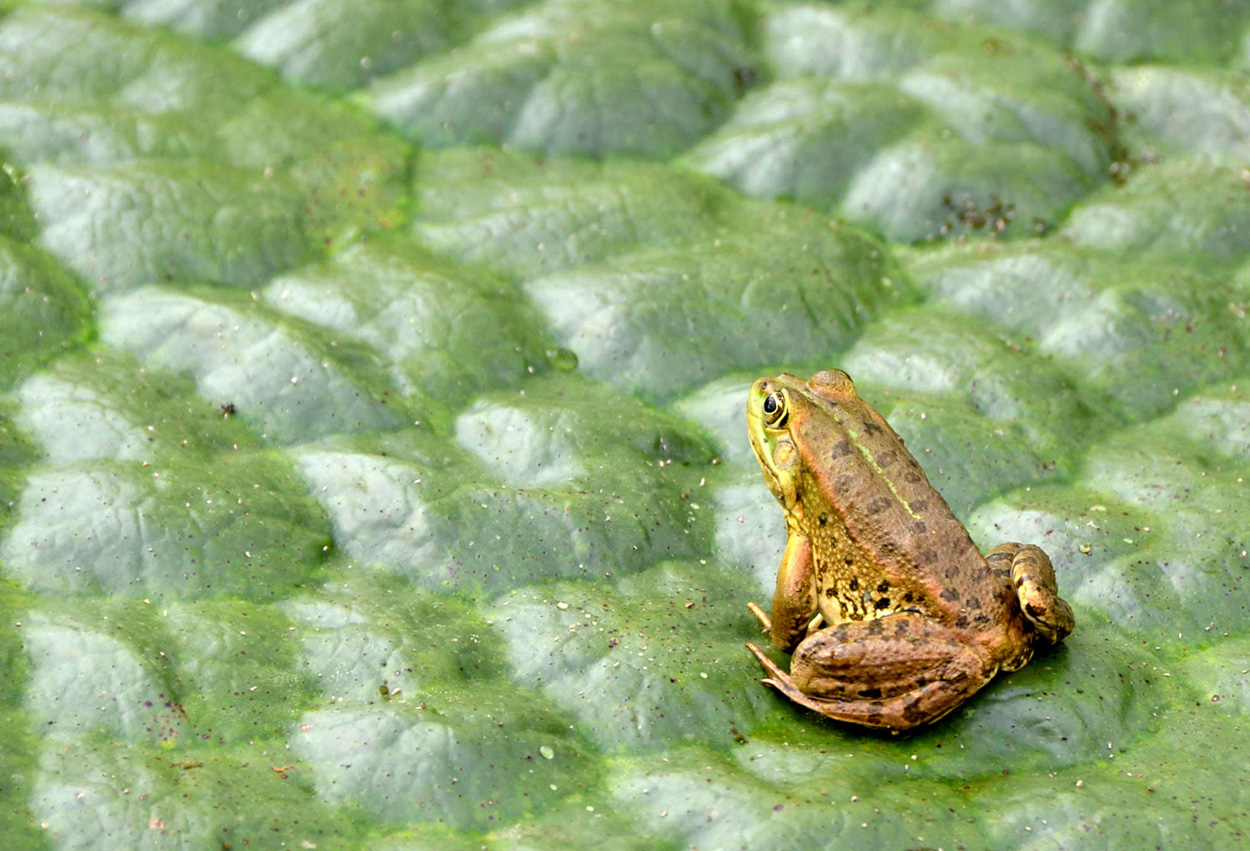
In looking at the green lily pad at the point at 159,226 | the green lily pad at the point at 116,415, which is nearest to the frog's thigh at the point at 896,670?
the green lily pad at the point at 116,415

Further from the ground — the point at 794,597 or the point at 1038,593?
the point at 1038,593

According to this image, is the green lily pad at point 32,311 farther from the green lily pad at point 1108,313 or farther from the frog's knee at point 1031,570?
the green lily pad at point 1108,313

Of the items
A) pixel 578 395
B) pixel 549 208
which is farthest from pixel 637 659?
pixel 549 208

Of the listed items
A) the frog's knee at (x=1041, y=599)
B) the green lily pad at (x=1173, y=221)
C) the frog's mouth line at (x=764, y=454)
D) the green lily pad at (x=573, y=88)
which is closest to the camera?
the frog's knee at (x=1041, y=599)

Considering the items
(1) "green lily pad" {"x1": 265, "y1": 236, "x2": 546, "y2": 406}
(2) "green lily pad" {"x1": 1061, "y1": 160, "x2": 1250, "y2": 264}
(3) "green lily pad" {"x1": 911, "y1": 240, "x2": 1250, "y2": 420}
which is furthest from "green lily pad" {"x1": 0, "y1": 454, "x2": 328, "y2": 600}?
(2) "green lily pad" {"x1": 1061, "y1": 160, "x2": 1250, "y2": 264}

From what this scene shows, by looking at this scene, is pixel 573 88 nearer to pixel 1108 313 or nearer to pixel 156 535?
pixel 1108 313

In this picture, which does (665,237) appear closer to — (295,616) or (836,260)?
(836,260)

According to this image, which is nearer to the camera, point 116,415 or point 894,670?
point 894,670
